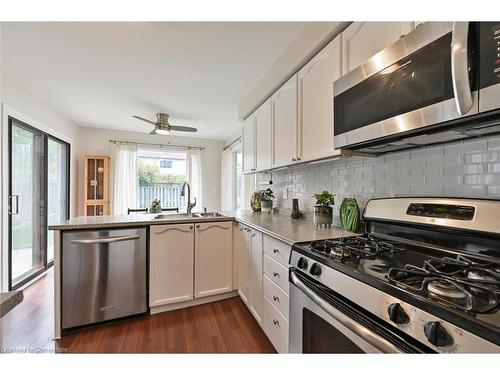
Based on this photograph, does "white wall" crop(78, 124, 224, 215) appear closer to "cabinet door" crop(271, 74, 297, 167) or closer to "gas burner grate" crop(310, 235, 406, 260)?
"cabinet door" crop(271, 74, 297, 167)

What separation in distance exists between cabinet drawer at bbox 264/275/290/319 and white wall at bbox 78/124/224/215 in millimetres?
3862

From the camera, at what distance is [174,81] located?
2510 mm

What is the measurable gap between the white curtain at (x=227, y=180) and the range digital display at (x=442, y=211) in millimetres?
4143

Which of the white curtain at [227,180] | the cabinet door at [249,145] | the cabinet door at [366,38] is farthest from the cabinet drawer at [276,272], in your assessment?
the white curtain at [227,180]

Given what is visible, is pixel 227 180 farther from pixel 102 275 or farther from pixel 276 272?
pixel 276 272

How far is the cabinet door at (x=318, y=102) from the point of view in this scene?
142 cm

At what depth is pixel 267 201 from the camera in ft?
9.09

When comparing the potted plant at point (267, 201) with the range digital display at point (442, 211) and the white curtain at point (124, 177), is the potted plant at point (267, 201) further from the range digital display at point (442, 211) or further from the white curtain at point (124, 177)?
the white curtain at point (124, 177)

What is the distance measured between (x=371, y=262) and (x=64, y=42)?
2682mm

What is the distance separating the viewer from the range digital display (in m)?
0.94

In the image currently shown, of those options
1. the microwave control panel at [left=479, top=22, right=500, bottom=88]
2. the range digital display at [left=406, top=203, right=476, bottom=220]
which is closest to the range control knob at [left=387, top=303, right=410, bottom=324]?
the range digital display at [left=406, top=203, right=476, bottom=220]

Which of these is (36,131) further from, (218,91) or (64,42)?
(218,91)

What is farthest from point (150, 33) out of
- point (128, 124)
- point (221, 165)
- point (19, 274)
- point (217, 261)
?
point (221, 165)

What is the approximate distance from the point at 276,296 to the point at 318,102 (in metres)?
1.35
